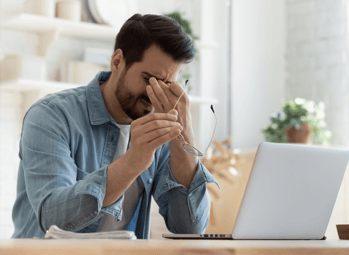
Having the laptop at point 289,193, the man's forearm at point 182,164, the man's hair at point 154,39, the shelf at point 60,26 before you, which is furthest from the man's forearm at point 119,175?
the shelf at point 60,26

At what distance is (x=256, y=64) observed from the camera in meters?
3.17

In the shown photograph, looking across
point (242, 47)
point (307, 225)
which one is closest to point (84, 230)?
point (307, 225)

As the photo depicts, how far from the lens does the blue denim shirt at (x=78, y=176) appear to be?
1083 millimetres

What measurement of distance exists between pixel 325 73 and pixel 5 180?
1950mm

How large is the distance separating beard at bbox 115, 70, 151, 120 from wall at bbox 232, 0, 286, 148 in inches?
67.4

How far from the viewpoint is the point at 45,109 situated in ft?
4.25

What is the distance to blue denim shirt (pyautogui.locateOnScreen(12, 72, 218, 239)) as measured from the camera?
1083mm

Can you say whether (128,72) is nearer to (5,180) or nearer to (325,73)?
(5,180)

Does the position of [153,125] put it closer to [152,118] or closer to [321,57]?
[152,118]

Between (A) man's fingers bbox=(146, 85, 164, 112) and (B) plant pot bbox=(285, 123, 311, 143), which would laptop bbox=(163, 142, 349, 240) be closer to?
(A) man's fingers bbox=(146, 85, 164, 112)

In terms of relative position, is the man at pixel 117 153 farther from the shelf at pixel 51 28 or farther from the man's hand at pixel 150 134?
the shelf at pixel 51 28

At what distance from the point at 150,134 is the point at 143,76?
44 cm

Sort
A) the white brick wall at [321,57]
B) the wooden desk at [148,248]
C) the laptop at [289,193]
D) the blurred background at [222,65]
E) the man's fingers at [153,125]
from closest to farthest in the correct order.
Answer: the wooden desk at [148,248] → the laptop at [289,193] → the man's fingers at [153,125] → the blurred background at [222,65] → the white brick wall at [321,57]

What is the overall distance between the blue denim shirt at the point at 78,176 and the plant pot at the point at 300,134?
1.15 m
